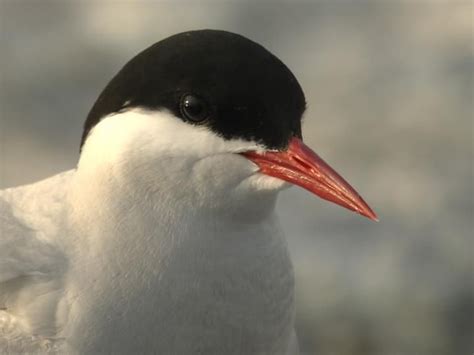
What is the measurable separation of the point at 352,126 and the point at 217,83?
4.10m

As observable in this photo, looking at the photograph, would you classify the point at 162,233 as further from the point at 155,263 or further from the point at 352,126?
the point at 352,126

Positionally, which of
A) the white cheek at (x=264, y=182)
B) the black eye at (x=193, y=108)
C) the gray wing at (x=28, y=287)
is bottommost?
the gray wing at (x=28, y=287)

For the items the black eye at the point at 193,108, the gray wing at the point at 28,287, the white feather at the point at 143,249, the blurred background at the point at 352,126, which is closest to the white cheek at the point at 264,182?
the white feather at the point at 143,249

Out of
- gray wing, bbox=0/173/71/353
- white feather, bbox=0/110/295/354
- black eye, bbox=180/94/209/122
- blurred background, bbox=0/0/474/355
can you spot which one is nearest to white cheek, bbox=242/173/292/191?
white feather, bbox=0/110/295/354

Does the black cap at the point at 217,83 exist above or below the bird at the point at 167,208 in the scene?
above

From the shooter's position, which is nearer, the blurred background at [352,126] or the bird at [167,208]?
the bird at [167,208]

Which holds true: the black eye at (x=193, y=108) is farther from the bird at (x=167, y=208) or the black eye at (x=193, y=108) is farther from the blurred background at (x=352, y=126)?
the blurred background at (x=352, y=126)

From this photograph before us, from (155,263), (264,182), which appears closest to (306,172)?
(264,182)

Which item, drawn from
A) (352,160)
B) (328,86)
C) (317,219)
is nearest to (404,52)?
(328,86)

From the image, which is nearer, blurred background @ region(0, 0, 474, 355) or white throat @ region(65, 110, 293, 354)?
white throat @ region(65, 110, 293, 354)

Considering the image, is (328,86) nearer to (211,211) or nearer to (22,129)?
(22,129)

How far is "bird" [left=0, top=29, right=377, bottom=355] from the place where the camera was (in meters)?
2.83

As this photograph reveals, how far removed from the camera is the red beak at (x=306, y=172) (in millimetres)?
2875

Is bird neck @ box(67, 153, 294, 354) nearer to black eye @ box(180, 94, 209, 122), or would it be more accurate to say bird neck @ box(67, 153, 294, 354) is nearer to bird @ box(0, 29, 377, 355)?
bird @ box(0, 29, 377, 355)
